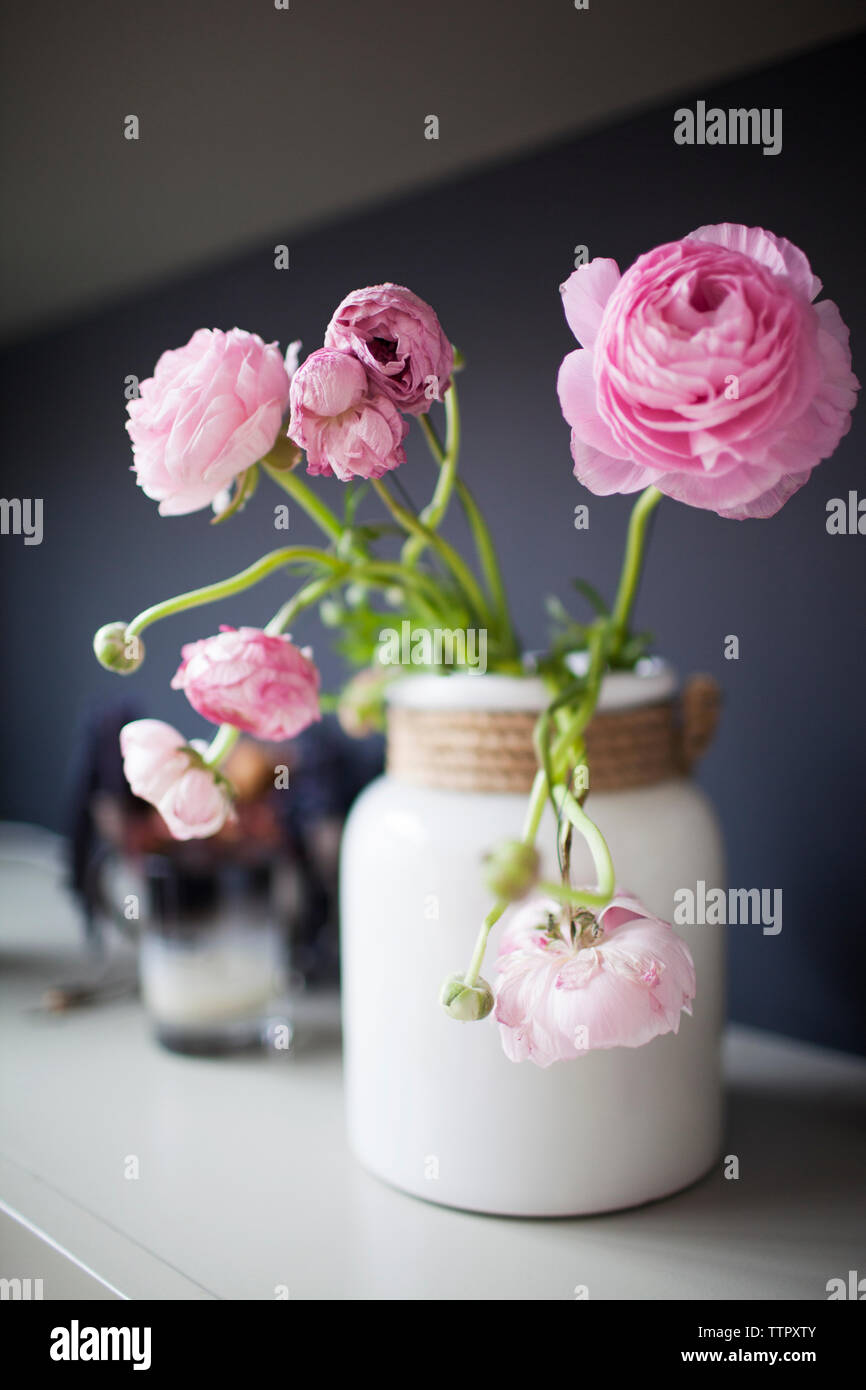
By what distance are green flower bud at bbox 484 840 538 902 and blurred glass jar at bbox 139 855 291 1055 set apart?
21.1 inches

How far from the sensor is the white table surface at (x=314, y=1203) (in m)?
0.56

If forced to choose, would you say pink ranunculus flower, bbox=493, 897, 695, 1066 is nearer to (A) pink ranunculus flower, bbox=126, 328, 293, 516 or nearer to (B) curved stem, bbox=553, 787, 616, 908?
(B) curved stem, bbox=553, 787, 616, 908

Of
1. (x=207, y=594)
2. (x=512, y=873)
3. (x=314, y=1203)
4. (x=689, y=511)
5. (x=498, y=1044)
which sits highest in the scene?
(x=689, y=511)

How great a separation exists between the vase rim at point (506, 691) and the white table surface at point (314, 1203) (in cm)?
28

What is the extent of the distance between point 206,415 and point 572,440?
14cm

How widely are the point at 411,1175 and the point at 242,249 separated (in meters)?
0.95

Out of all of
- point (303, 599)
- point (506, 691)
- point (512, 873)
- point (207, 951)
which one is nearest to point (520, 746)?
point (506, 691)

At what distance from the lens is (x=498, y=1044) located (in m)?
0.59

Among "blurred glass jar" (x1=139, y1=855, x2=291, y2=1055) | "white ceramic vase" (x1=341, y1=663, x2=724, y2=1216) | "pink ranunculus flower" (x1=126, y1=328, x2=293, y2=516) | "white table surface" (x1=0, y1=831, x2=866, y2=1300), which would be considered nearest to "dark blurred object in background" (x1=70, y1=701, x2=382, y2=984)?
"blurred glass jar" (x1=139, y1=855, x2=291, y2=1055)

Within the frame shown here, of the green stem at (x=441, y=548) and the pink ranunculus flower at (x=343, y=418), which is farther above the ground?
the pink ranunculus flower at (x=343, y=418)

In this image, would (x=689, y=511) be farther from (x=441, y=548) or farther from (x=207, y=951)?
(x=207, y=951)

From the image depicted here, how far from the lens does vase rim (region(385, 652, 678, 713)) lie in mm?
607

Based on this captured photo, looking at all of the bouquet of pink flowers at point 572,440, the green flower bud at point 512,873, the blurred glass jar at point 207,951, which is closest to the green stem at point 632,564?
the bouquet of pink flowers at point 572,440

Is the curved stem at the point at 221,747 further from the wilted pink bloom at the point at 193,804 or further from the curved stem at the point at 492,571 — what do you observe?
the curved stem at the point at 492,571
